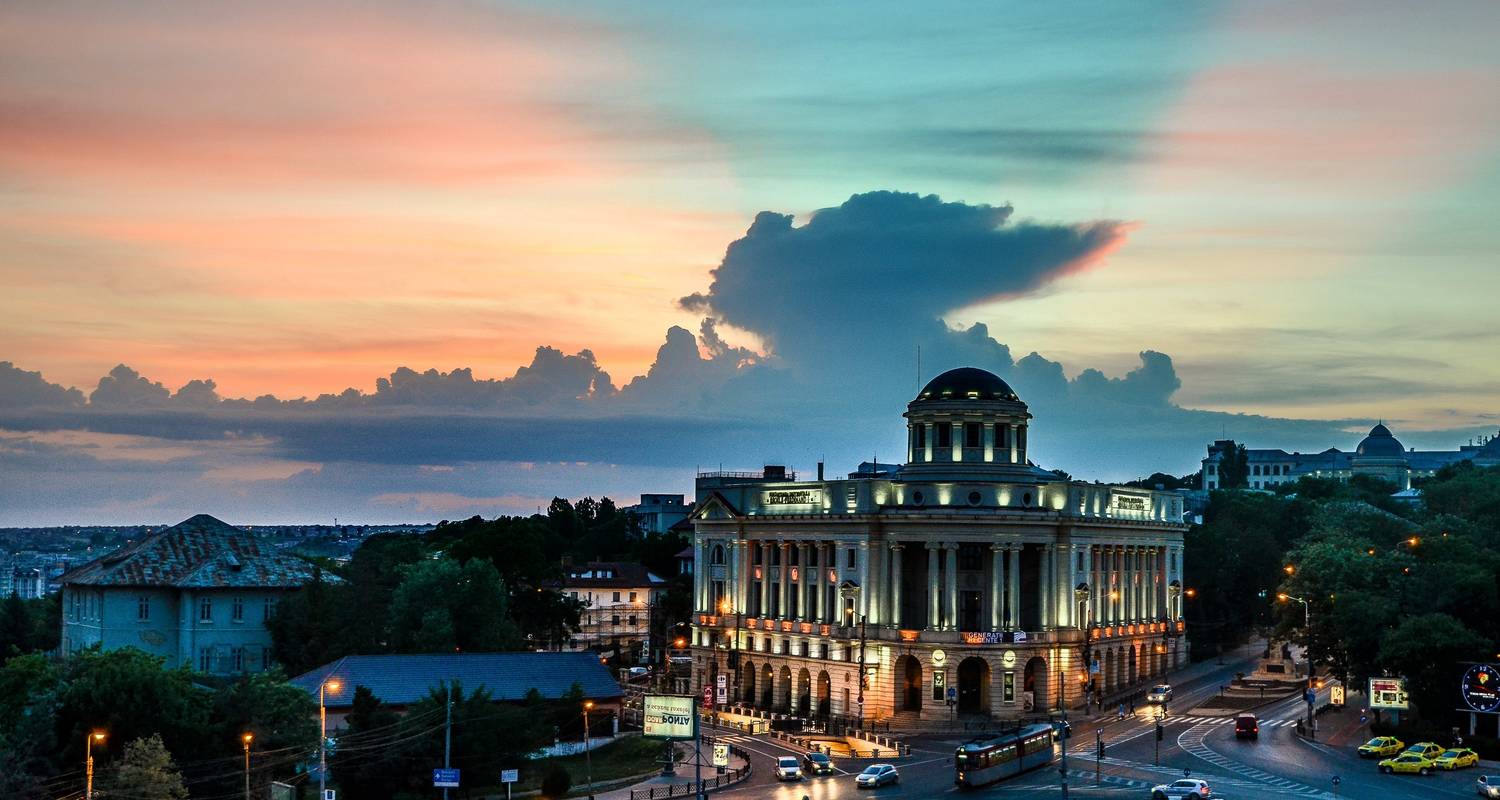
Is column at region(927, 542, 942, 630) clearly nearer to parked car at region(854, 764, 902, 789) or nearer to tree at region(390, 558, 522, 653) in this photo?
parked car at region(854, 764, 902, 789)

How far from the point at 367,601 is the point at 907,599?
A: 1927 inches

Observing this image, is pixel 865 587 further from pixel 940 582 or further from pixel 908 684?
pixel 908 684

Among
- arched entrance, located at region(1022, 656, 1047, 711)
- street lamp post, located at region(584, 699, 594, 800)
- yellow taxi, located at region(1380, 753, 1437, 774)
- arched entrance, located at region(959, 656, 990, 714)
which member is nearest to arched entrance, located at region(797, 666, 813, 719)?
arched entrance, located at region(959, 656, 990, 714)

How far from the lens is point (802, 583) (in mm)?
157625

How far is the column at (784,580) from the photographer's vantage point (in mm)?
159375

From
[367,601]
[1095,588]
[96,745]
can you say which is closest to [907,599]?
[1095,588]

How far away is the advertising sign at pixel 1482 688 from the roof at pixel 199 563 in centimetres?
9779

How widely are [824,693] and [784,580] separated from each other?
12.7 m

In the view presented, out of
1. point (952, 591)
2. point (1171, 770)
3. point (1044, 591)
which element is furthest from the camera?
point (1044, 591)

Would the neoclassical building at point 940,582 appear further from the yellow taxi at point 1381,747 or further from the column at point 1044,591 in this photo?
the yellow taxi at point 1381,747

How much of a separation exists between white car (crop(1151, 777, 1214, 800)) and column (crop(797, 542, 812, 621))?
2521 inches

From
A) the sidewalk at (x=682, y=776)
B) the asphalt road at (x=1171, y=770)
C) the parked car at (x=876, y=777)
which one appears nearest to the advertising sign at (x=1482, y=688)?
the asphalt road at (x=1171, y=770)

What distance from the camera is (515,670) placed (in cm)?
13162

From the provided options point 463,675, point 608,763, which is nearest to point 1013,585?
point 608,763
